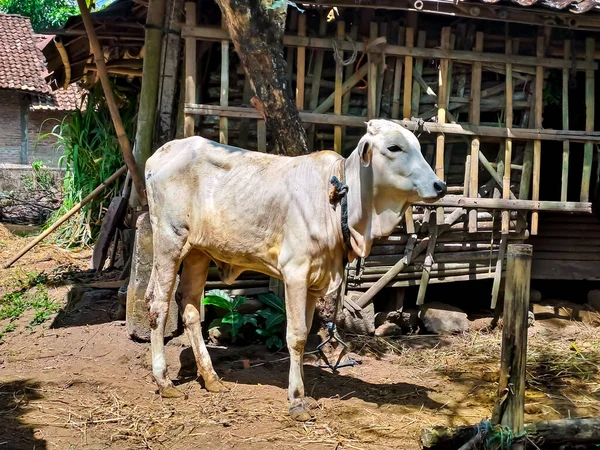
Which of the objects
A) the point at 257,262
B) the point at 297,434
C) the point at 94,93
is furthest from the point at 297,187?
the point at 94,93

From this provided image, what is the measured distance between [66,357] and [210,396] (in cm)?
177

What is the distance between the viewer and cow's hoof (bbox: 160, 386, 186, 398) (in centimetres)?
538

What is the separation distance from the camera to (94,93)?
36.6 feet

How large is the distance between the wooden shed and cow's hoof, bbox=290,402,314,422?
2316mm

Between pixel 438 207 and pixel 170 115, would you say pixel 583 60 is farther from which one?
pixel 170 115

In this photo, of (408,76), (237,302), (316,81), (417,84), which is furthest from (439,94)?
(237,302)

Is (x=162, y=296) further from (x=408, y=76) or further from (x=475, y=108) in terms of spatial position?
(x=475, y=108)

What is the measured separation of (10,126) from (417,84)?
17.7 m

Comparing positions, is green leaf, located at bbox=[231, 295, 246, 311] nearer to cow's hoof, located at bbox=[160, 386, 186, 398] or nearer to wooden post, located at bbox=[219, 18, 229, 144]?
cow's hoof, located at bbox=[160, 386, 186, 398]

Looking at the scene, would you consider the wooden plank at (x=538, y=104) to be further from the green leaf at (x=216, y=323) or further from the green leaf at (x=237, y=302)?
the green leaf at (x=216, y=323)

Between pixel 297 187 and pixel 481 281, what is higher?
pixel 297 187

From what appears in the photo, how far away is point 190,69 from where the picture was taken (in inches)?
260

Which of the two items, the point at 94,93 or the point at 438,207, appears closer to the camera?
the point at 438,207

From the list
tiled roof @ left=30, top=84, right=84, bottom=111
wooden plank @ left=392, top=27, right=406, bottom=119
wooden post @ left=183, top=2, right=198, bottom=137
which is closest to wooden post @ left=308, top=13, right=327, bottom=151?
wooden plank @ left=392, top=27, right=406, bottom=119
